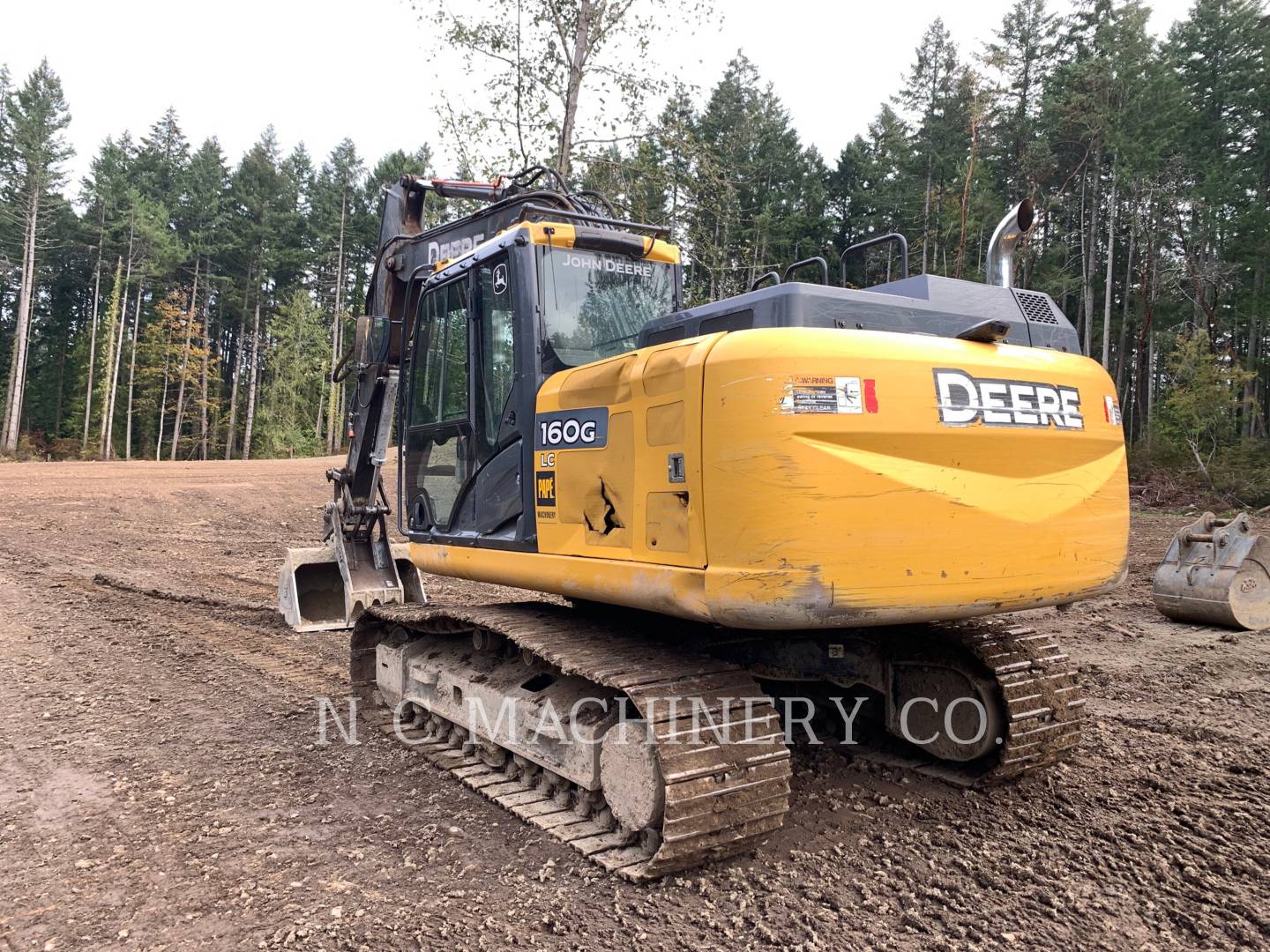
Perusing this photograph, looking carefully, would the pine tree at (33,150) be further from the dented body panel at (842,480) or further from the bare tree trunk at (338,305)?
the dented body panel at (842,480)

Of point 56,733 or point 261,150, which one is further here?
point 261,150

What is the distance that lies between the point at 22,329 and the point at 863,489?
145ft

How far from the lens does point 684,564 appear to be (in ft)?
9.82

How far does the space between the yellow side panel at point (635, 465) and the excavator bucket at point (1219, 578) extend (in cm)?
661

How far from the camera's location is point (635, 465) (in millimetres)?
3236

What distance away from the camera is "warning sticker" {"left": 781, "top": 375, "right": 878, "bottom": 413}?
2779 mm

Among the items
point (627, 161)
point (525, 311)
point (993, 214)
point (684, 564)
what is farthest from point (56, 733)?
point (993, 214)

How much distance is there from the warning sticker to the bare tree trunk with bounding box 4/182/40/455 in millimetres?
37844

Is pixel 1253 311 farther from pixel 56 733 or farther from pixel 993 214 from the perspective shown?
pixel 56 733

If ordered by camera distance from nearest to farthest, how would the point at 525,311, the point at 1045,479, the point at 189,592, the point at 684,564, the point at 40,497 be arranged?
the point at 684,564 → the point at 1045,479 → the point at 525,311 → the point at 189,592 → the point at 40,497

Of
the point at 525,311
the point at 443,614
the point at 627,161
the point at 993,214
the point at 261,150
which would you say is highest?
the point at 261,150

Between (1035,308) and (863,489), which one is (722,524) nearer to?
(863,489)

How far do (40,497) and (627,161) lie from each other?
12.1 m

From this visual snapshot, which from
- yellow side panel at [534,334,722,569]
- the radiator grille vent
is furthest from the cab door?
the radiator grille vent
